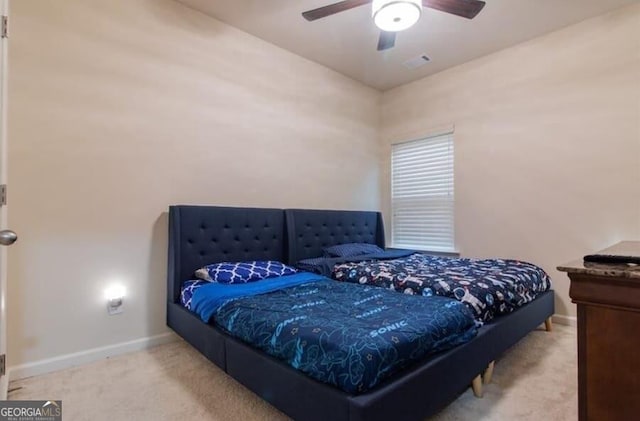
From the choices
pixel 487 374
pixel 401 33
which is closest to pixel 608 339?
pixel 487 374

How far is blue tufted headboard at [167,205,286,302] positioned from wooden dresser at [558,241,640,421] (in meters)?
2.59

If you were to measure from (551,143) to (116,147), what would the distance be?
4151 millimetres

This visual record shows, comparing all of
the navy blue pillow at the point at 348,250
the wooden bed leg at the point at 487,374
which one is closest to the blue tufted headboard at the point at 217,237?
the navy blue pillow at the point at 348,250

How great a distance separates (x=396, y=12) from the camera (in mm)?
2154

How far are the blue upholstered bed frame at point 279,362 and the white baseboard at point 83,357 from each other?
266 millimetres

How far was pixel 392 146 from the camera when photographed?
15.6 ft

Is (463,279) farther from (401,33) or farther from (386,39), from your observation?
(401,33)

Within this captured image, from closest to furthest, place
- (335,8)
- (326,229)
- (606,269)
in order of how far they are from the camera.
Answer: (606,269) → (335,8) → (326,229)

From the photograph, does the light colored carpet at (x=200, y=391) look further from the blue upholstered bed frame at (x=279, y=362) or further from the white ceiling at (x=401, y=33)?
the white ceiling at (x=401, y=33)

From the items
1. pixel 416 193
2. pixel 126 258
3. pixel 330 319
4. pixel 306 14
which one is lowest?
pixel 330 319

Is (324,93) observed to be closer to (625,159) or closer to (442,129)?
(442,129)

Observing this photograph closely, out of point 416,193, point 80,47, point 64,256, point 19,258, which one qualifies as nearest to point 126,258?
point 64,256

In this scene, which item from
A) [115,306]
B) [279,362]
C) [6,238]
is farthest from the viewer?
[115,306]

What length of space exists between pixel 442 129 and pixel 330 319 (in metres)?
3.37
